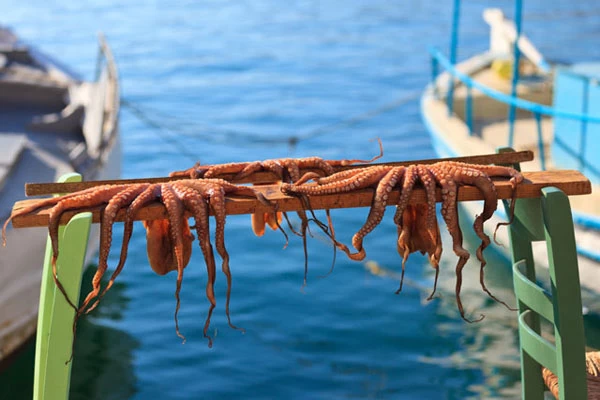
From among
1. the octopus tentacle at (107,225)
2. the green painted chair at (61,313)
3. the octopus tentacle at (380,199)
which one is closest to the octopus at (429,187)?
the octopus tentacle at (380,199)

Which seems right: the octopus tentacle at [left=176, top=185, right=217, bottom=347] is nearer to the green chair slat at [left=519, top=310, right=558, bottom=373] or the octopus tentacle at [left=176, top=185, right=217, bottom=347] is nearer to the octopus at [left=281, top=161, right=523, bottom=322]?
the octopus at [left=281, top=161, right=523, bottom=322]

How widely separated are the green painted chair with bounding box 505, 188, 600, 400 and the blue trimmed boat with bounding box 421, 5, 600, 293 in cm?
377

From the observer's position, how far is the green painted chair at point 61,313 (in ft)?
9.46

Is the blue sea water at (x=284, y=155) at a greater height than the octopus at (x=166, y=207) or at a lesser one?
lesser

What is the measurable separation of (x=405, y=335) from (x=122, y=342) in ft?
8.48

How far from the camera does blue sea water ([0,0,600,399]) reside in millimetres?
7121

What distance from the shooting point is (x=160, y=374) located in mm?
7156

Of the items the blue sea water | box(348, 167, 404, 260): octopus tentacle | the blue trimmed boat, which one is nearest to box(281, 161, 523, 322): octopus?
box(348, 167, 404, 260): octopus tentacle

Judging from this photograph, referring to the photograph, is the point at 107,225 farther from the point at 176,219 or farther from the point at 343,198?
the point at 343,198

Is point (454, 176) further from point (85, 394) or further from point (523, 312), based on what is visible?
point (85, 394)

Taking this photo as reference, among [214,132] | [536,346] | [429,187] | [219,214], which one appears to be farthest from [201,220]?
[214,132]

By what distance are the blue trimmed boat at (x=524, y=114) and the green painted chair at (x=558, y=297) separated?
3770mm

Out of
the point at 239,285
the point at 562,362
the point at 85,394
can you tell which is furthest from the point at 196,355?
the point at 562,362

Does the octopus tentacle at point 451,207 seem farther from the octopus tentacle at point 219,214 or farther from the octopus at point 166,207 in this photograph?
the octopus tentacle at point 219,214
